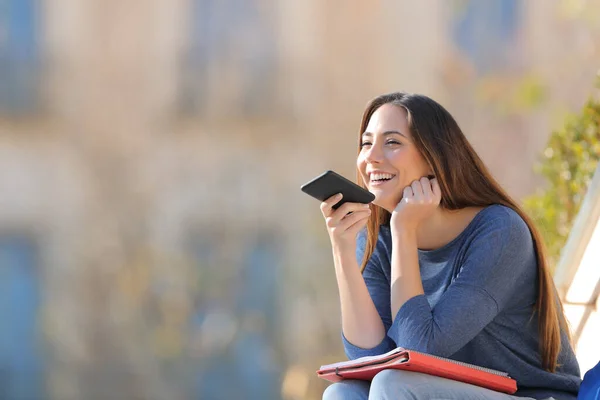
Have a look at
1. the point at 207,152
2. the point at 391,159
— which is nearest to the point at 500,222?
the point at 391,159

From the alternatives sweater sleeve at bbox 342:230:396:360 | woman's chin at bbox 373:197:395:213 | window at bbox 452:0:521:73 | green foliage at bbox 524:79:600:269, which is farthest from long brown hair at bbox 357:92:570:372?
window at bbox 452:0:521:73

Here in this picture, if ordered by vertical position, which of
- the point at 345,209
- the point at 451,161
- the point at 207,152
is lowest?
the point at 207,152

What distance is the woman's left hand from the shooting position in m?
1.60

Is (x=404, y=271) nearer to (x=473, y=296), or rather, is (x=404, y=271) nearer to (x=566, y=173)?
(x=473, y=296)

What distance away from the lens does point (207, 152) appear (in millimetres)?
4078

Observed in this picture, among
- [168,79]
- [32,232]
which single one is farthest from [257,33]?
[32,232]

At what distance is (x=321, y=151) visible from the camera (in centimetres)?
404

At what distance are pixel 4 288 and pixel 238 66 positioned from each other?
1.53 m

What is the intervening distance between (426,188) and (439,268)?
0.16 metres

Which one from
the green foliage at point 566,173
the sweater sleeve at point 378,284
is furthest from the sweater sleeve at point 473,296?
the green foliage at point 566,173

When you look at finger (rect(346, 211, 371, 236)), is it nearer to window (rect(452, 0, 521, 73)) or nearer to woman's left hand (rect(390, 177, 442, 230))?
woman's left hand (rect(390, 177, 442, 230))

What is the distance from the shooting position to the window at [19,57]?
398cm

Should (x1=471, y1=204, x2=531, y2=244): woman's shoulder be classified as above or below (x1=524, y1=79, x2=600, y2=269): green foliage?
above

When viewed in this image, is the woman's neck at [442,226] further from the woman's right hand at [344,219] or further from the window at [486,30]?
the window at [486,30]
